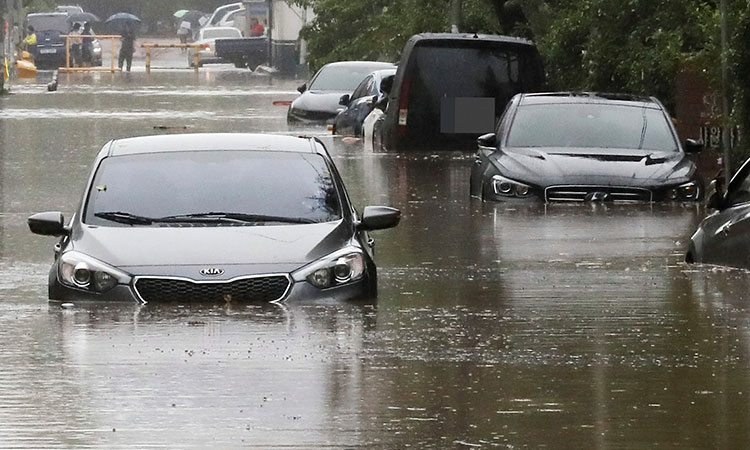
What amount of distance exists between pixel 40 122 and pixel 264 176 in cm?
2618

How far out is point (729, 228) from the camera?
46.7 ft

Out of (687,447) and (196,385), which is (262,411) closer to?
(196,385)

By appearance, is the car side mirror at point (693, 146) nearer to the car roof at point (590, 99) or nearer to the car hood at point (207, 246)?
the car roof at point (590, 99)

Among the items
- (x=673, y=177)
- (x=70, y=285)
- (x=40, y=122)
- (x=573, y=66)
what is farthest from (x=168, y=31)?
(x=70, y=285)

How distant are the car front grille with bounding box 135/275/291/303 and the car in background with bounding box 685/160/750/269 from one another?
3.79 m

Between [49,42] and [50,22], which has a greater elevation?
[50,22]

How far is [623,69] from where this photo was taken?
27.8 metres

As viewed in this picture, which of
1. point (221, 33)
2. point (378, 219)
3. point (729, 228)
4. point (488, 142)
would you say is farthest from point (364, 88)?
point (221, 33)

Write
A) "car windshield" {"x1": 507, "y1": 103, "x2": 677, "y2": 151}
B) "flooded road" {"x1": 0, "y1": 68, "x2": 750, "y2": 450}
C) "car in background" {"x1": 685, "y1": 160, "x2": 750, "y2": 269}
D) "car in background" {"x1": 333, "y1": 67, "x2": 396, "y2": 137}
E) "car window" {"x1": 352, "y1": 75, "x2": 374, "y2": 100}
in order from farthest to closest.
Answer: "car window" {"x1": 352, "y1": 75, "x2": 374, "y2": 100}
"car in background" {"x1": 333, "y1": 67, "x2": 396, "y2": 137}
"car windshield" {"x1": 507, "y1": 103, "x2": 677, "y2": 151}
"car in background" {"x1": 685, "y1": 160, "x2": 750, "y2": 269}
"flooded road" {"x1": 0, "y1": 68, "x2": 750, "y2": 450}

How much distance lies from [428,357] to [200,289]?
1.94 m

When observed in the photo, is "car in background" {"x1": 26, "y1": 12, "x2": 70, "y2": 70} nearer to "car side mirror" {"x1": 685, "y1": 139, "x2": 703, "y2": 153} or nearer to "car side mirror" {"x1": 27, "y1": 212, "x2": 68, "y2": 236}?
"car side mirror" {"x1": 685, "y1": 139, "x2": 703, "y2": 153}

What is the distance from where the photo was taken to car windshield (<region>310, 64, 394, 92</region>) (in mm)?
41122

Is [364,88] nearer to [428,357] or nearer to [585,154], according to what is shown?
[585,154]

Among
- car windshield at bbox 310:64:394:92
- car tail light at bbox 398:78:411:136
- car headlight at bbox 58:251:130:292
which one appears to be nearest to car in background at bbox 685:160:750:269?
car headlight at bbox 58:251:130:292
